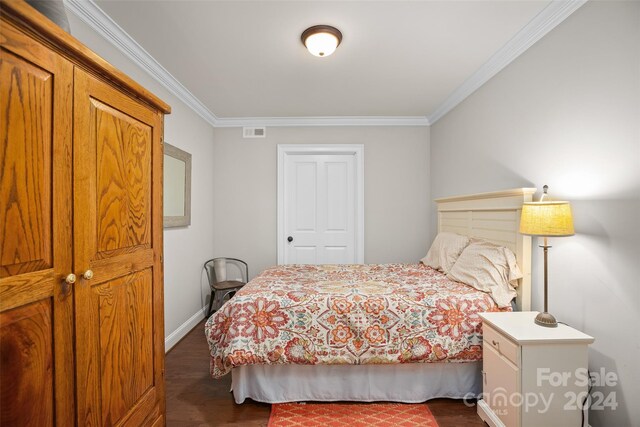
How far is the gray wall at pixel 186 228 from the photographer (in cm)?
276

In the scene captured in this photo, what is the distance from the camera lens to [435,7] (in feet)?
6.10

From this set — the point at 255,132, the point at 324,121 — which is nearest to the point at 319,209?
the point at 324,121

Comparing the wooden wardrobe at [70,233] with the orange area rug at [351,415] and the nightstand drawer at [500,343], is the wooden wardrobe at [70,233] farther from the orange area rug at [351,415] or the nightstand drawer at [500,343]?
the nightstand drawer at [500,343]

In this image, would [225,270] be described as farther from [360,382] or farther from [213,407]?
[360,382]

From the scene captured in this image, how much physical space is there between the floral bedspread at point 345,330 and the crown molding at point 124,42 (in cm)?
205

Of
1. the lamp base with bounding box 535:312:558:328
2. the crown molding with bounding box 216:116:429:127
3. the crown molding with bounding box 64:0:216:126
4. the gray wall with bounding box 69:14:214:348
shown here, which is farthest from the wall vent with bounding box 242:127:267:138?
the lamp base with bounding box 535:312:558:328

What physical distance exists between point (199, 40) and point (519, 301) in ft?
9.94

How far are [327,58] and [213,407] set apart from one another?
277cm

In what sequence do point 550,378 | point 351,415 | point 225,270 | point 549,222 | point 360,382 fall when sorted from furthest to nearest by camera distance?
point 225,270 → point 360,382 → point 351,415 → point 549,222 → point 550,378

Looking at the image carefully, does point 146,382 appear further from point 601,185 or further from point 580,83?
point 580,83

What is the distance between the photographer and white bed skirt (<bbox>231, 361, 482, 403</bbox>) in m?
2.03

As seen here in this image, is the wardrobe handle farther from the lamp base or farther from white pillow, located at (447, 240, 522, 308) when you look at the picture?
white pillow, located at (447, 240, 522, 308)

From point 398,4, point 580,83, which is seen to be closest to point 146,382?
point 398,4

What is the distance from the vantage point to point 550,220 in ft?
5.33
